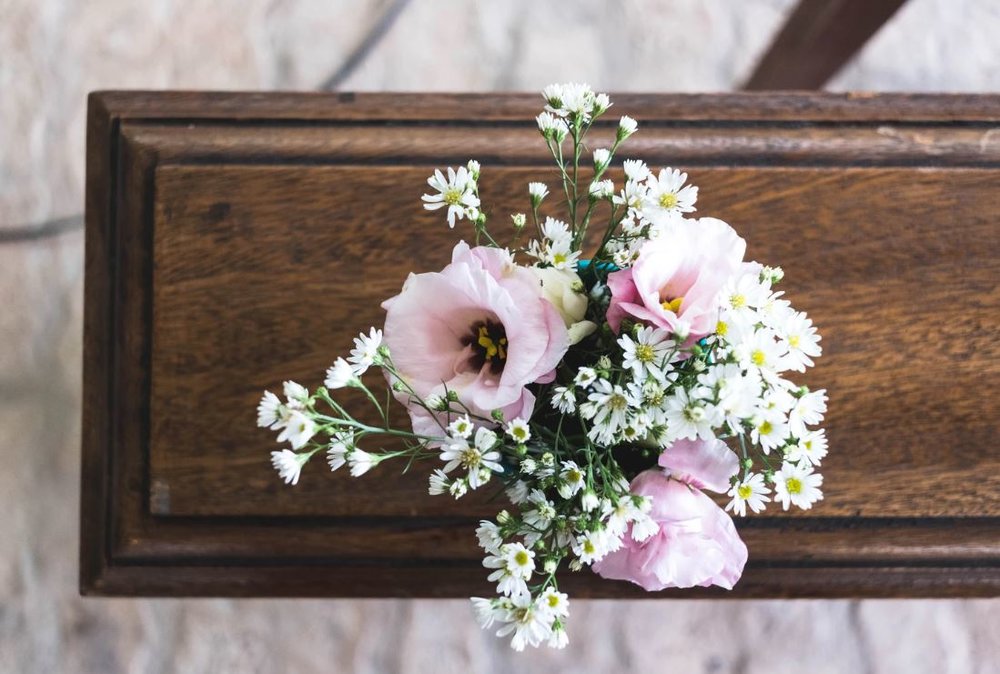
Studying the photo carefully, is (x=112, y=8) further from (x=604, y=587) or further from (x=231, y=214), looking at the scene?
(x=604, y=587)

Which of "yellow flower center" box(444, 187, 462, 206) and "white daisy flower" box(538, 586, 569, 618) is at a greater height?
"yellow flower center" box(444, 187, 462, 206)

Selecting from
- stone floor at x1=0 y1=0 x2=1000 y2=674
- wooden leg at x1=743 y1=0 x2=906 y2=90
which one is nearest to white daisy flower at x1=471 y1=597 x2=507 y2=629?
stone floor at x1=0 y1=0 x2=1000 y2=674

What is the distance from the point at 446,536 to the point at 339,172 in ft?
1.00

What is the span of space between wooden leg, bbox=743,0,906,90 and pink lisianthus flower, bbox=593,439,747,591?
0.68m

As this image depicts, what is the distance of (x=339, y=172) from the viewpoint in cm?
66

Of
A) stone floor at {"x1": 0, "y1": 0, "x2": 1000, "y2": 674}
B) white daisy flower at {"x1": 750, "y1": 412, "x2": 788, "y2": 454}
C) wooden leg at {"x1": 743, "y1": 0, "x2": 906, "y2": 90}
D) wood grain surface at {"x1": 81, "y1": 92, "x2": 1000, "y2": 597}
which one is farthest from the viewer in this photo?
stone floor at {"x1": 0, "y1": 0, "x2": 1000, "y2": 674}

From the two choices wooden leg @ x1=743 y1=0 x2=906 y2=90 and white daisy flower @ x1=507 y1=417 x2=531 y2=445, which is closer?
white daisy flower @ x1=507 y1=417 x2=531 y2=445

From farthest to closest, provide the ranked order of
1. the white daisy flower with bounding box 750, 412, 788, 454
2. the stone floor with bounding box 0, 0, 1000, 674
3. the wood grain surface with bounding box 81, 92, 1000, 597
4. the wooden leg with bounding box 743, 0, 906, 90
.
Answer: the stone floor with bounding box 0, 0, 1000, 674 < the wooden leg with bounding box 743, 0, 906, 90 < the wood grain surface with bounding box 81, 92, 1000, 597 < the white daisy flower with bounding box 750, 412, 788, 454

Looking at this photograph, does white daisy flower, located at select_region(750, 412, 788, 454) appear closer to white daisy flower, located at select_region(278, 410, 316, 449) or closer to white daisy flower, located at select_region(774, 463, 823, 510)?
white daisy flower, located at select_region(774, 463, 823, 510)

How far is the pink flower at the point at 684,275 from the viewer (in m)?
0.39

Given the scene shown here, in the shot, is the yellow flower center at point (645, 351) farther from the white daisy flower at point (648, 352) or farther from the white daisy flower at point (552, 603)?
the white daisy flower at point (552, 603)

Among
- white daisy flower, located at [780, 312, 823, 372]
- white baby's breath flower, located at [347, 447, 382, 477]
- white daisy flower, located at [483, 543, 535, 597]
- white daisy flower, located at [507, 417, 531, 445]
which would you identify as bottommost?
white daisy flower, located at [483, 543, 535, 597]

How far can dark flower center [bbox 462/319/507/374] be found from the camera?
42 centimetres

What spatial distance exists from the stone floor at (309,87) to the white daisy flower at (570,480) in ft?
2.26
